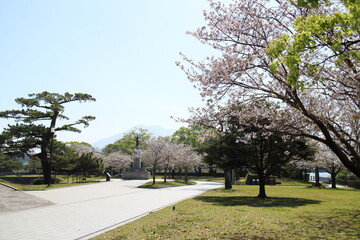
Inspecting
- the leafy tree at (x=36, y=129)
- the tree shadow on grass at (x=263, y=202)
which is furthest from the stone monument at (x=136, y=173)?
the tree shadow on grass at (x=263, y=202)

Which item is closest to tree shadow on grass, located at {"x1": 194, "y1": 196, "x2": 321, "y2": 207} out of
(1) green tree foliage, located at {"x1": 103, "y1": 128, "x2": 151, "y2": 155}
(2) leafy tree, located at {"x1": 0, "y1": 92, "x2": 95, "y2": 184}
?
(2) leafy tree, located at {"x1": 0, "y1": 92, "x2": 95, "y2": 184}

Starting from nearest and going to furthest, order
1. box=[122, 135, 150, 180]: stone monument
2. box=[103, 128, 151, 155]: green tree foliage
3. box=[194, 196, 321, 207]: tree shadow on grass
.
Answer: box=[194, 196, 321, 207]: tree shadow on grass
box=[122, 135, 150, 180]: stone monument
box=[103, 128, 151, 155]: green tree foliage

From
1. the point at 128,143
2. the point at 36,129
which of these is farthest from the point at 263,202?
the point at 128,143

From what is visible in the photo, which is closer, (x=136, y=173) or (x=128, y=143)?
(x=136, y=173)

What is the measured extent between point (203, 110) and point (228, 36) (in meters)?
3.04

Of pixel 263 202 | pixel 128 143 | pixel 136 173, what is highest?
pixel 128 143

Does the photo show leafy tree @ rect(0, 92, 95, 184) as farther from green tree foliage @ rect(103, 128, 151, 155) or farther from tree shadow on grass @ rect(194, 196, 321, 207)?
green tree foliage @ rect(103, 128, 151, 155)

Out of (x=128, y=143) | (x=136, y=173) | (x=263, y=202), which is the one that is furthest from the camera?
(x=128, y=143)

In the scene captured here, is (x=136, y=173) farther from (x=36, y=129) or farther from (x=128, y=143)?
(x=128, y=143)

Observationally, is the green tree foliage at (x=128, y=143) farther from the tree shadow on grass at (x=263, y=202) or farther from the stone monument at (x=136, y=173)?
the tree shadow on grass at (x=263, y=202)

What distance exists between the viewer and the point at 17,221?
9508 millimetres

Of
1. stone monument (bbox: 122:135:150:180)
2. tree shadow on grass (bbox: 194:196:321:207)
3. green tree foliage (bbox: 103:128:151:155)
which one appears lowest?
stone monument (bbox: 122:135:150:180)

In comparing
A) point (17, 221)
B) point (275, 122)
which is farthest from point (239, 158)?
point (17, 221)

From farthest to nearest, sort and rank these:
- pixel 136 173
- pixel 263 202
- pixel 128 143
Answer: pixel 128 143 < pixel 136 173 < pixel 263 202
